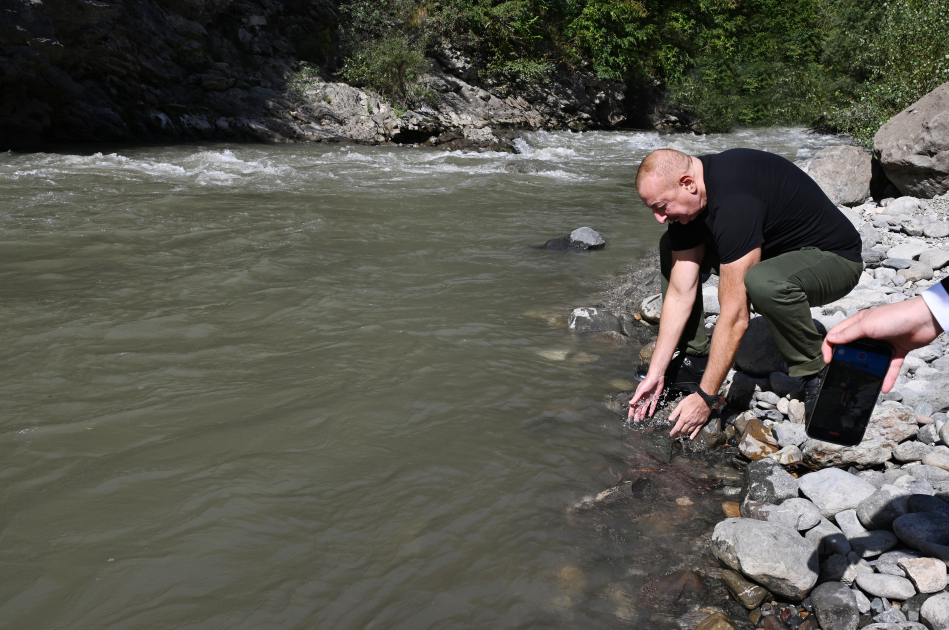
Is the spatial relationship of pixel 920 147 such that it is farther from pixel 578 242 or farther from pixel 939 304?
pixel 939 304

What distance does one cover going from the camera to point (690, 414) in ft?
10.8

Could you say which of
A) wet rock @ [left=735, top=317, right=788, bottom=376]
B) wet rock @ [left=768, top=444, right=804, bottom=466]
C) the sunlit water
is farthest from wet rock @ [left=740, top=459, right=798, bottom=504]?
wet rock @ [left=735, top=317, right=788, bottom=376]

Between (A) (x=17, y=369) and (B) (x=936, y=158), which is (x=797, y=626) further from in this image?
(B) (x=936, y=158)

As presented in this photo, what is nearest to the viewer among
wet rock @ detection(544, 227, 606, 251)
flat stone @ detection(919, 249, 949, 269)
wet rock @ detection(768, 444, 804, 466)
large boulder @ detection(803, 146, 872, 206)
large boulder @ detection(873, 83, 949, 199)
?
wet rock @ detection(768, 444, 804, 466)

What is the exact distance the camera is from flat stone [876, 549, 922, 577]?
95.0 inches

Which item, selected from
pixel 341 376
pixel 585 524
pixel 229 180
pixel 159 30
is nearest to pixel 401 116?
pixel 159 30

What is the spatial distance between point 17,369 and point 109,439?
1.17 m

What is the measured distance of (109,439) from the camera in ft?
10.9

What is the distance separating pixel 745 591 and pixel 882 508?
699 millimetres

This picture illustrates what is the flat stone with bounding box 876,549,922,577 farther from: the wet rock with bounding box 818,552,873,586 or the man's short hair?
the man's short hair

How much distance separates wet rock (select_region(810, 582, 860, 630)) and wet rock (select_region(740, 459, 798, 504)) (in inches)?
21.2

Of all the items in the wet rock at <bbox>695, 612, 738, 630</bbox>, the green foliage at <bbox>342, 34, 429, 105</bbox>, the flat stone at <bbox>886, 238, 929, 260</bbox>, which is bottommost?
the wet rock at <bbox>695, 612, 738, 630</bbox>

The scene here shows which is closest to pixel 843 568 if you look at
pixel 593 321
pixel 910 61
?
pixel 593 321

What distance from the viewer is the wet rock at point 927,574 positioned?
2.29m
